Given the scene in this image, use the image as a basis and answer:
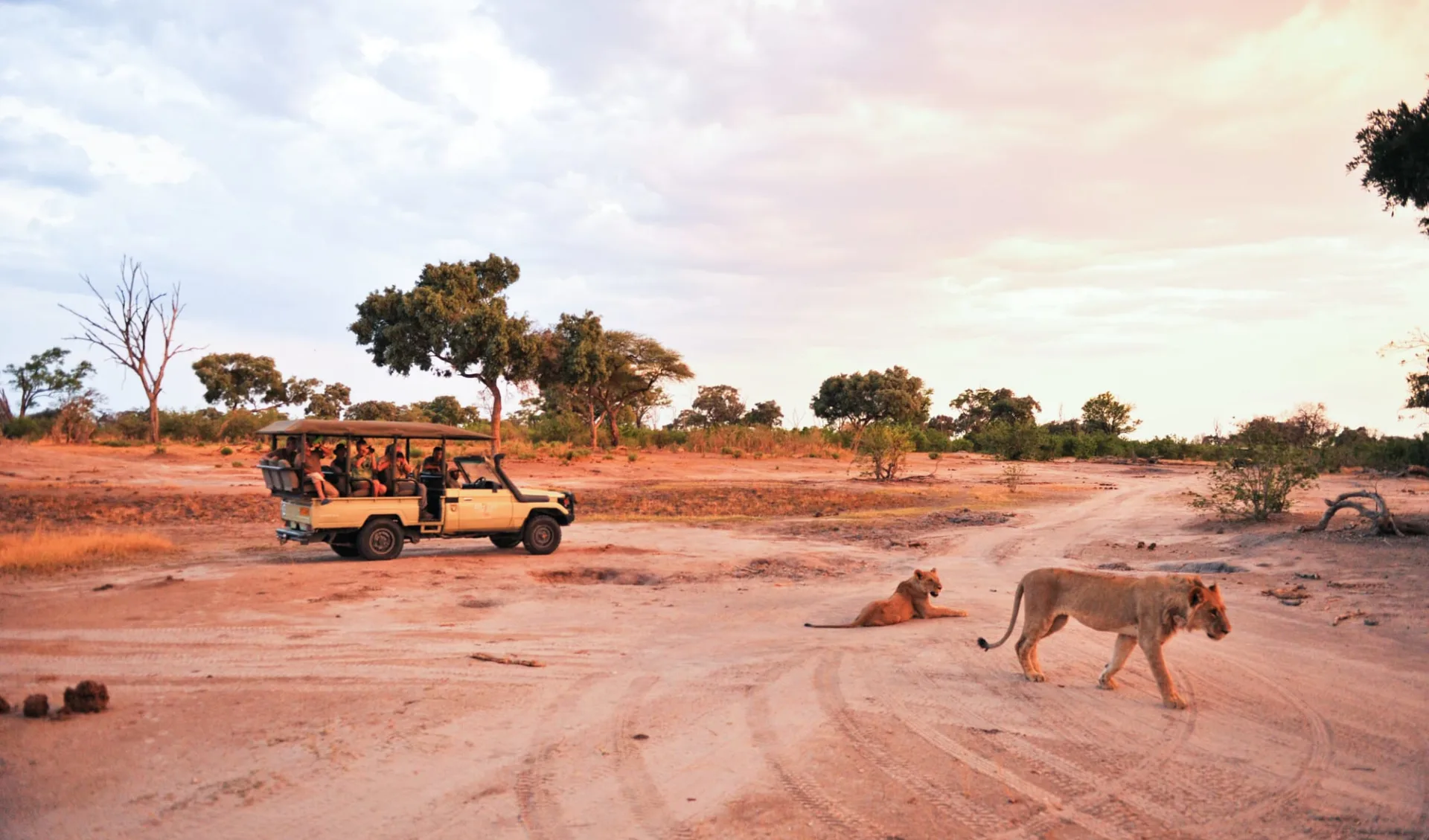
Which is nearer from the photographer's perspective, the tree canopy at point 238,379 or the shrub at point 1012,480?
the shrub at point 1012,480

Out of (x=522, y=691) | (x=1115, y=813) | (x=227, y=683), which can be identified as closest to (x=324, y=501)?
(x=227, y=683)

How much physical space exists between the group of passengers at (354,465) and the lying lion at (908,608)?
7.71 metres

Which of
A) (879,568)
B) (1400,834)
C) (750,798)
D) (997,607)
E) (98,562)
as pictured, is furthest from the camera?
(879,568)

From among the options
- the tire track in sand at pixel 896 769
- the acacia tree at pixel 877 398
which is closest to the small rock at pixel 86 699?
the tire track in sand at pixel 896 769

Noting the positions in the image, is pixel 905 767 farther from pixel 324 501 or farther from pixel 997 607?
pixel 324 501

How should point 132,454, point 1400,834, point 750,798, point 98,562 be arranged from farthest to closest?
point 132,454 → point 98,562 → point 750,798 → point 1400,834

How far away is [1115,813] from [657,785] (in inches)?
93.1

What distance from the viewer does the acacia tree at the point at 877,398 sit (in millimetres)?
65062

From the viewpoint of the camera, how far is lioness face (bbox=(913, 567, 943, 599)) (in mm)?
8836

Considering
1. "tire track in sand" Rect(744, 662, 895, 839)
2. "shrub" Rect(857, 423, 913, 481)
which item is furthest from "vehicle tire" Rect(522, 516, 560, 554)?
"shrub" Rect(857, 423, 913, 481)

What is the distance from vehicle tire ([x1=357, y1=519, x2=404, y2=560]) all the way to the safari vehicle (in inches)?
0.5

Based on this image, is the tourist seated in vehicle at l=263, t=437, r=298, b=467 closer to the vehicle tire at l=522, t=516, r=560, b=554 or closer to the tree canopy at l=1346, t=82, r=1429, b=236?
the vehicle tire at l=522, t=516, r=560, b=554

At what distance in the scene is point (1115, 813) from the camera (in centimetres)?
442

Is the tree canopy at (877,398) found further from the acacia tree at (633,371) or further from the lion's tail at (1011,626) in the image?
the lion's tail at (1011,626)
